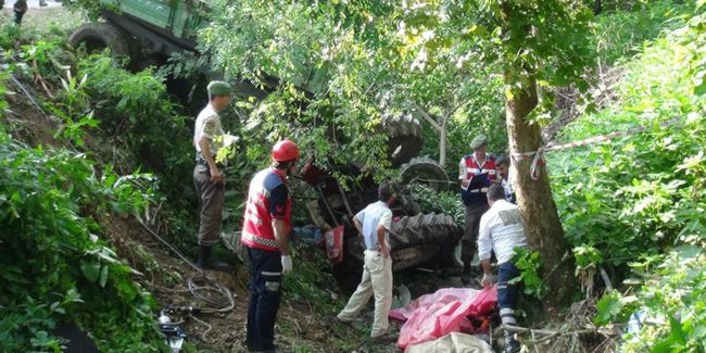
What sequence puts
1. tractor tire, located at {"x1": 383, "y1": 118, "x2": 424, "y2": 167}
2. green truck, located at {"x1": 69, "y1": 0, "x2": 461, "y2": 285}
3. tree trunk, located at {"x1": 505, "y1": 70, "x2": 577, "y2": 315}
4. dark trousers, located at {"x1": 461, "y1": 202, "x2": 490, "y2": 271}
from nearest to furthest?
tree trunk, located at {"x1": 505, "y1": 70, "x2": 577, "y2": 315}
green truck, located at {"x1": 69, "y1": 0, "x2": 461, "y2": 285}
dark trousers, located at {"x1": 461, "y1": 202, "x2": 490, "y2": 271}
tractor tire, located at {"x1": 383, "y1": 118, "x2": 424, "y2": 167}

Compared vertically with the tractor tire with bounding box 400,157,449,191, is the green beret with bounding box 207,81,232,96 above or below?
above

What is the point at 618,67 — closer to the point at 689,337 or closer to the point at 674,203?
the point at 674,203

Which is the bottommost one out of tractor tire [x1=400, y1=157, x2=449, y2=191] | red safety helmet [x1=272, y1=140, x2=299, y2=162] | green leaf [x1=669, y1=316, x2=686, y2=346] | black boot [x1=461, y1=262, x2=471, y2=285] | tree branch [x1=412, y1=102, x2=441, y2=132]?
black boot [x1=461, y1=262, x2=471, y2=285]

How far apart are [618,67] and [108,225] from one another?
701 cm

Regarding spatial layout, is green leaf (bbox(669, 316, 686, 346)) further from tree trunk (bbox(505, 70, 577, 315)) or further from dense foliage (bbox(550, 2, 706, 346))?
tree trunk (bbox(505, 70, 577, 315))

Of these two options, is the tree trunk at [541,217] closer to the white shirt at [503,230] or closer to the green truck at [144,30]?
the white shirt at [503,230]

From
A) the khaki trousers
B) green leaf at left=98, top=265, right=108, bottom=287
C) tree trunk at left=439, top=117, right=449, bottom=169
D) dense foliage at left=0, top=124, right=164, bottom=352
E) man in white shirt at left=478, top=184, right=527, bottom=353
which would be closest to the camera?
dense foliage at left=0, top=124, right=164, bottom=352

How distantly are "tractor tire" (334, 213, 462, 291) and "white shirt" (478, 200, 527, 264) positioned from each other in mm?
1886

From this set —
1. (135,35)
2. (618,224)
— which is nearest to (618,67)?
(618,224)

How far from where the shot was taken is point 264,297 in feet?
20.5

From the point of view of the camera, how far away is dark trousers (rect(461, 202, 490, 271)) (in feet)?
30.7

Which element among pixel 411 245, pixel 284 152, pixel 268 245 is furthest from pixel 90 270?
pixel 411 245

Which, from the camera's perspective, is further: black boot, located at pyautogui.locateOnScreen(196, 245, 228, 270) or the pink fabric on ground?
black boot, located at pyautogui.locateOnScreen(196, 245, 228, 270)

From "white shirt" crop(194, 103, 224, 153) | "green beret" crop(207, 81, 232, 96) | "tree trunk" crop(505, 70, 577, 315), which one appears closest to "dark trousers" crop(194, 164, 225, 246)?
"white shirt" crop(194, 103, 224, 153)
